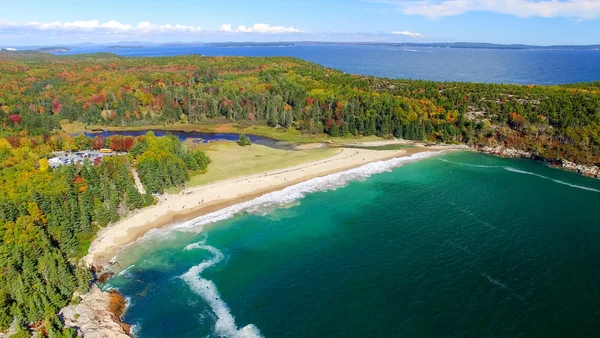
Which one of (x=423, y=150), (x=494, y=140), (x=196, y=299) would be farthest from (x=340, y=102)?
(x=196, y=299)

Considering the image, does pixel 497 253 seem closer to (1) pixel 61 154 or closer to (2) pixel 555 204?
(2) pixel 555 204

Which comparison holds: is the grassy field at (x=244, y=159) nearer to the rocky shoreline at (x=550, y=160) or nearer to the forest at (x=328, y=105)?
the forest at (x=328, y=105)

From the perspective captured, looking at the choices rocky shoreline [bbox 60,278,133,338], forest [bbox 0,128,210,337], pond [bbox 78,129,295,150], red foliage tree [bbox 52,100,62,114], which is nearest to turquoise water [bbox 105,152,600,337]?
rocky shoreline [bbox 60,278,133,338]

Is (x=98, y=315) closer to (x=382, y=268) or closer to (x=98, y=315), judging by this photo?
(x=98, y=315)

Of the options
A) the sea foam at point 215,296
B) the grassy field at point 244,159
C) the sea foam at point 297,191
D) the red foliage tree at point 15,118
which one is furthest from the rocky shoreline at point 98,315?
the red foliage tree at point 15,118

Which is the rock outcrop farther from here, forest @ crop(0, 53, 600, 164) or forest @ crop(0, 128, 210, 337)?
forest @ crop(0, 53, 600, 164)

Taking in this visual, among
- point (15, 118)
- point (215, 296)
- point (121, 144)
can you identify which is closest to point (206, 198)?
point (215, 296)
